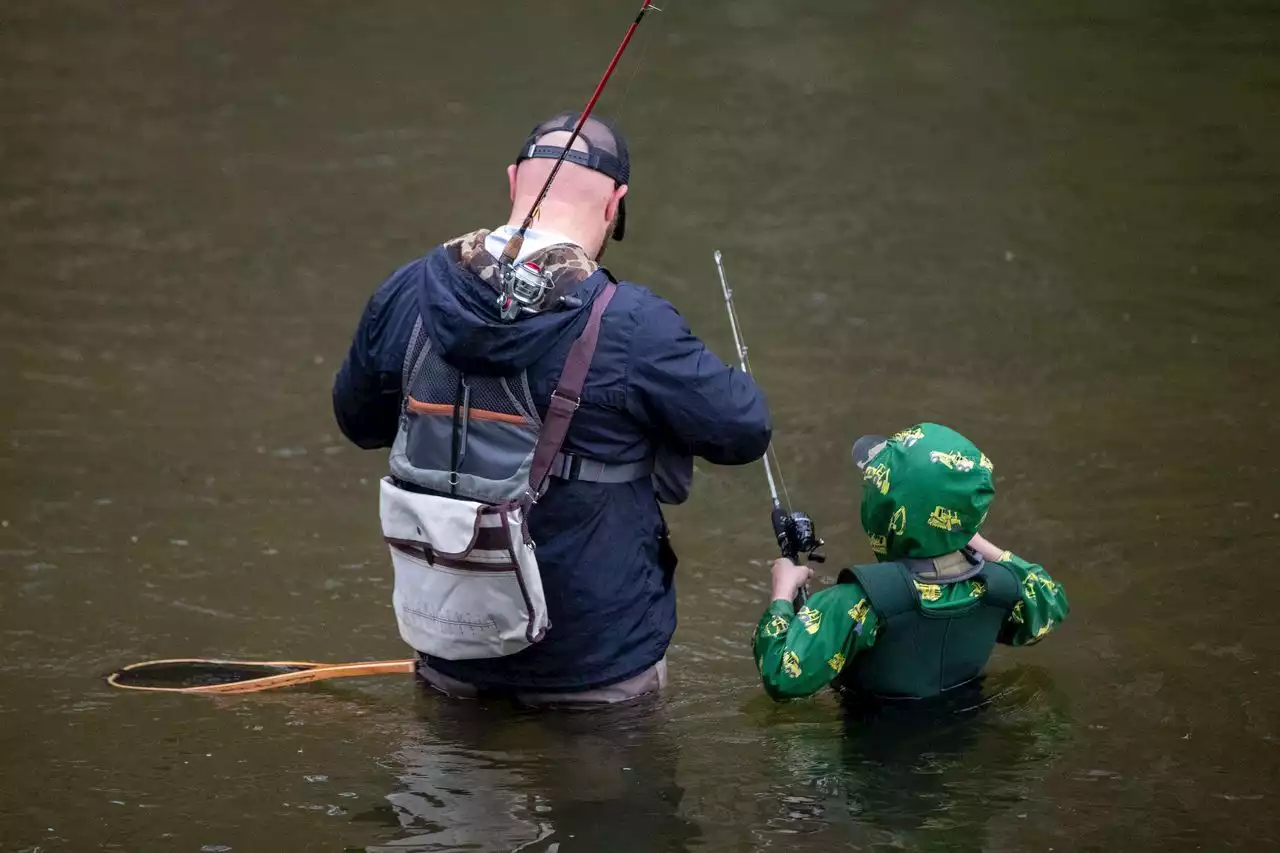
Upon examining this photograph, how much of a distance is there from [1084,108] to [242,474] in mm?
5894

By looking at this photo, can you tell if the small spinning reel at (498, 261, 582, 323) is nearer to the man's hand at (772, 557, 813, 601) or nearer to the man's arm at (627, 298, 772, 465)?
the man's arm at (627, 298, 772, 465)

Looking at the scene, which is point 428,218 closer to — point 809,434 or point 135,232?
point 135,232

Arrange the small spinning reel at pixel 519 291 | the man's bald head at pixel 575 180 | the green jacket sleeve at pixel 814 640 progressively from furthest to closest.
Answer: the green jacket sleeve at pixel 814 640 < the man's bald head at pixel 575 180 < the small spinning reel at pixel 519 291

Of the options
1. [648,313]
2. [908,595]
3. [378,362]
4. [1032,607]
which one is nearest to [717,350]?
[1032,607]

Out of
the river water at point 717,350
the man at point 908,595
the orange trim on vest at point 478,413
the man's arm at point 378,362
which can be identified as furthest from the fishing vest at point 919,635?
the man's arm at point 378,362

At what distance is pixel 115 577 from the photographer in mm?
4910

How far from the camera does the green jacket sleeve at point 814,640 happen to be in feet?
11.8

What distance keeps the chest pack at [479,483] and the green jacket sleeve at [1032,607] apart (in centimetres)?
96

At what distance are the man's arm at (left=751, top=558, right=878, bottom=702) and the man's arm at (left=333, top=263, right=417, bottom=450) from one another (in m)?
0.94

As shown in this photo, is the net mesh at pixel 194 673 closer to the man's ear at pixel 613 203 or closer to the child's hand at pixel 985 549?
the man's ear at pixel 613 203

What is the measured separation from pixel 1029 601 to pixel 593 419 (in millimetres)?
1146

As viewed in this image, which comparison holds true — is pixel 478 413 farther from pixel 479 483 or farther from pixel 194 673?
pixel 194 673

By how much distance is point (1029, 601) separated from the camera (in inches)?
151

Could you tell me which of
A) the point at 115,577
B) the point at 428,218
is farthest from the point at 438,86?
the point at 115,577
